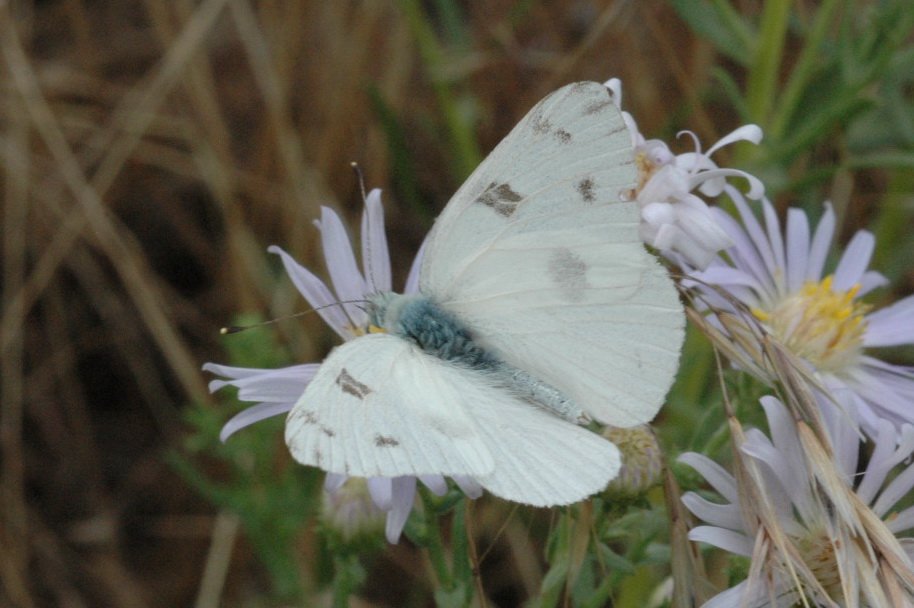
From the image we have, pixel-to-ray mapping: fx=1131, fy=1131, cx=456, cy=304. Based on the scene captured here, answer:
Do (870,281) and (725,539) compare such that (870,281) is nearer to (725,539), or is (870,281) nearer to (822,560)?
(822,560)

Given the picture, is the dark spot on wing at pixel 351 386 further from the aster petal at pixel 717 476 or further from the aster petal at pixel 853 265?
the aster petal at pixel 853 265

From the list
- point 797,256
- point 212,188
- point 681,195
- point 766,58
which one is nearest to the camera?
point 681,195

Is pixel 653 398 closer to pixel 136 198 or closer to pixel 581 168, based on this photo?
pixel 581 168

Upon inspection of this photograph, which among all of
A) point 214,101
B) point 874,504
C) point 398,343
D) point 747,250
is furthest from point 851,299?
point 214,101

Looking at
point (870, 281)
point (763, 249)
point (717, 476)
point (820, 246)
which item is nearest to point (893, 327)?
point (870, 281)

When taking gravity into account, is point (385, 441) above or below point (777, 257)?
above

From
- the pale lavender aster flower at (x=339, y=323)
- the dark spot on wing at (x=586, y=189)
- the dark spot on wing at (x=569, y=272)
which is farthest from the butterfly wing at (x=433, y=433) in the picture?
the dark spot on wing at (x=586, y=189)
